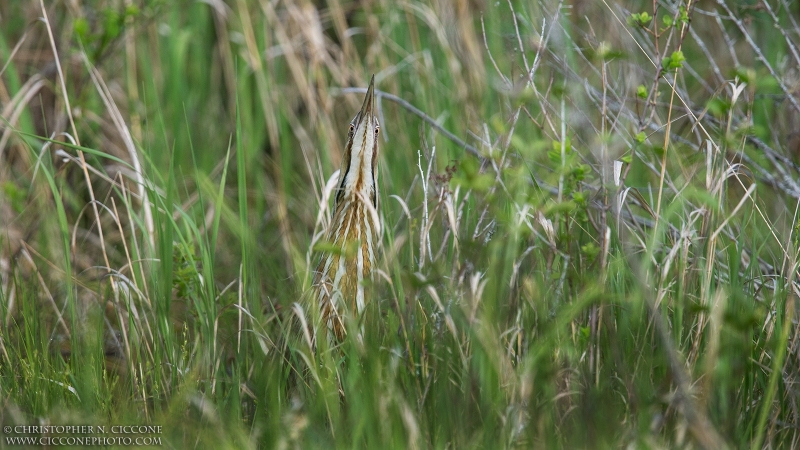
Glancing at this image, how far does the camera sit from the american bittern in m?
1.99

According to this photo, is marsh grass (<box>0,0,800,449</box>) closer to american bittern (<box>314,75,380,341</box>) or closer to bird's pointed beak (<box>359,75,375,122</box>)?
american bittern (<box>314,75,380,341</box>)

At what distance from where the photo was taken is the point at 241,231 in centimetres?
191

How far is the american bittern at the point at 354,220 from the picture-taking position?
199 cm

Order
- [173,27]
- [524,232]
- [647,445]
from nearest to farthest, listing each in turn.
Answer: [647,445] → [524,232] → [173,27]

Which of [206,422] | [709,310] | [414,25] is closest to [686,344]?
[709,310]

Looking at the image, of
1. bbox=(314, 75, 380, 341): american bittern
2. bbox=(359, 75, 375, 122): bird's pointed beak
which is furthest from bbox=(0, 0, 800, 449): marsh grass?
bbox=(359, 75, 375, 122): bird's pointed beak

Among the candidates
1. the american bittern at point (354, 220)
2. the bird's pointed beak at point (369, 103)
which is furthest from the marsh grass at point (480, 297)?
the bird's pointed beak at point (369, 103)

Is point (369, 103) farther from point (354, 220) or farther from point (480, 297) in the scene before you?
point (480, 297)

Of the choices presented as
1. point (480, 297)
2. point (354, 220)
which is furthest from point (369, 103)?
point (480, 297)

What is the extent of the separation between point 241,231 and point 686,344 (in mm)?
963

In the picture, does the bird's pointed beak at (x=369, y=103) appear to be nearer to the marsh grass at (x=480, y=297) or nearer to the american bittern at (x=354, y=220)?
the american bittern at (x=354, y=220)

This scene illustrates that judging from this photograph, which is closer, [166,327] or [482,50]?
[166,327]

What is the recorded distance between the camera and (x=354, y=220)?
204 cm

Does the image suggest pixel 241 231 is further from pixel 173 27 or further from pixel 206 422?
pixel 173 27
